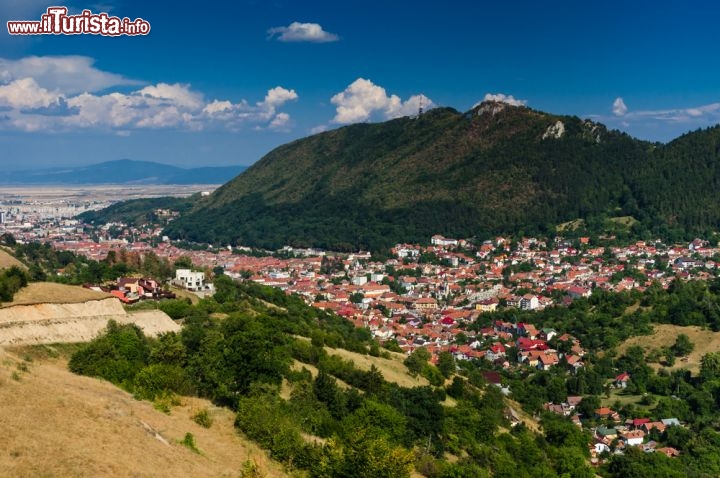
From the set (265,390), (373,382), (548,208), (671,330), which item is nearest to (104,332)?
(265,390)

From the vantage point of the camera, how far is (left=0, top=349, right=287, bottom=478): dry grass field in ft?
42.5

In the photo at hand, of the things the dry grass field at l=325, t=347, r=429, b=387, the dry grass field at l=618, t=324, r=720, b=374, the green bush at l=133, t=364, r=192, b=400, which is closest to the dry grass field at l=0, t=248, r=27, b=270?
the dry grass field at l=325, t=347, r=429, b=387

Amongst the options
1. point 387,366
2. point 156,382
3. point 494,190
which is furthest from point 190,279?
point 494,190

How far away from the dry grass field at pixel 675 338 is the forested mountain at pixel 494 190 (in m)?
62.7

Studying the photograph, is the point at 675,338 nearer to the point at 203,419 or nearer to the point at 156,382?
the point at 203,419

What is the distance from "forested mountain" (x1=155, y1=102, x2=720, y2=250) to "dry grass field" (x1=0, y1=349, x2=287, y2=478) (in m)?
119

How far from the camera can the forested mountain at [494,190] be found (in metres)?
136

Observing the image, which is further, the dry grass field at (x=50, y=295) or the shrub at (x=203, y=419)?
the dry grass field at (x=50, y=295)

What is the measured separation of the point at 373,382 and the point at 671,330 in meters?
44.2

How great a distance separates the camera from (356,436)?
57.5 ft

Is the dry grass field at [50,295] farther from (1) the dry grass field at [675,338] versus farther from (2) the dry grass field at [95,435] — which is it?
(1) the dry grass field at [675,338]

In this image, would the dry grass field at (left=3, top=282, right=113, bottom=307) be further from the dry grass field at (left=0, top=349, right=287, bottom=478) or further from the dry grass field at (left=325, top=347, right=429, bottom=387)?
the dry grass field at (left=325, top=347, right=429, bottom=387)

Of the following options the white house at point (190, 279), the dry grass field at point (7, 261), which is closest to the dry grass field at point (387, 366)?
the white house at point (190, 279)

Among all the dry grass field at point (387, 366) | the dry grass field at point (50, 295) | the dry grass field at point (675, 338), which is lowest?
the dry grass field at point (675, 338)
